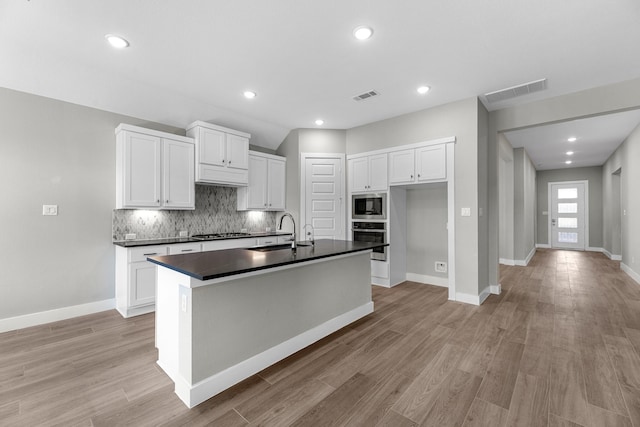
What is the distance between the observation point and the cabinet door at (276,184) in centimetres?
520

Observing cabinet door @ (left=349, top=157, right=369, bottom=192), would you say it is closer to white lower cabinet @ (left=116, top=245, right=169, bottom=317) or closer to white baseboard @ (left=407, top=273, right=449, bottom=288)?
white baseboard @ (left=407, top=273, right=449, bottom=288)

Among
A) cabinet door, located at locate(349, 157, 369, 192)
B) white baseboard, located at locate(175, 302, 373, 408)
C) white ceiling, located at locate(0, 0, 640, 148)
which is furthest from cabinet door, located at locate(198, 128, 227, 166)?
white baseboard, located at locate(175, 302, 373, 408)

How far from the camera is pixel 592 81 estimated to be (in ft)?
11.2

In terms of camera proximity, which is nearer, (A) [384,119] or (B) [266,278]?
(B) [266,278]

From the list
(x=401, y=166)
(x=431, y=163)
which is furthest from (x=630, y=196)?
(x=401, y=166)

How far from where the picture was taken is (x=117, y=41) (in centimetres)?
263

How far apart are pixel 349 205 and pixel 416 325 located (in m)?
2.51

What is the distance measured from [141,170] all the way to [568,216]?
1229 centimetres

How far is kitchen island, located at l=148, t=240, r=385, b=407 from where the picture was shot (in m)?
1.86

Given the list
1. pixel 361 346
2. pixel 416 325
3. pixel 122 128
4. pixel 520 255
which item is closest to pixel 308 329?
pixel 361 346

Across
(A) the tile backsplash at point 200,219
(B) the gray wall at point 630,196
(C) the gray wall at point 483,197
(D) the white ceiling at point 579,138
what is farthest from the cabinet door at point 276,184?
(B) the gray wall at point 630,196

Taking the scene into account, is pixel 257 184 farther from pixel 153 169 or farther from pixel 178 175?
pixel 153 169

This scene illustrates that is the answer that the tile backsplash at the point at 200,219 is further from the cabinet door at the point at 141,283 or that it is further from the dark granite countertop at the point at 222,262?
the dark granite countertop at the point at 222,262

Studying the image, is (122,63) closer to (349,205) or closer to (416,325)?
(349,205)
